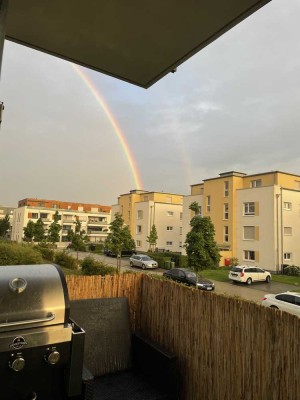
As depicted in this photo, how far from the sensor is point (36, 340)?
7.38 feet

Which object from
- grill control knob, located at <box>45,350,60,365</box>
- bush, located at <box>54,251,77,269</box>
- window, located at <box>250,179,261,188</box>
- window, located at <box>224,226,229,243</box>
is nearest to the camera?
grill control knob, located at <box>45,350,60,365</box>

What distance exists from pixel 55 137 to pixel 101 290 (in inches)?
556

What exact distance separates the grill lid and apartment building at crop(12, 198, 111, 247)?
65147 millimetres

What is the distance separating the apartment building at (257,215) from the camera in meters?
26.5

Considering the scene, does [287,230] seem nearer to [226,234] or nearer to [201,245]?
[226,234]

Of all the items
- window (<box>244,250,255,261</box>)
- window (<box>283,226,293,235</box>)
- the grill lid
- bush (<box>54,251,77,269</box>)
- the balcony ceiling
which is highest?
the balcony ceiling

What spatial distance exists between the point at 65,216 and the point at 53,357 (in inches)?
2836

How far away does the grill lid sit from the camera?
2.21 m

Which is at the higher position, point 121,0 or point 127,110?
point 127,110

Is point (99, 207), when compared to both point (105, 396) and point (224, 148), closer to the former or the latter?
point (224, 148)

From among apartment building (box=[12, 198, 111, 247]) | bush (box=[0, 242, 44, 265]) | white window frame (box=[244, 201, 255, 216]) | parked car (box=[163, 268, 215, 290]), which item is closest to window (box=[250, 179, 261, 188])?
white window frame (box=[244, 201, 255, 216])

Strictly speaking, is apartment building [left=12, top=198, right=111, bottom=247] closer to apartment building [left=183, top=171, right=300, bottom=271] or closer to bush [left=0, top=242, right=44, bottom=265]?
apartment building [left=183, top=171, right=300, bottom=271]

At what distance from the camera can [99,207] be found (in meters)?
81.2

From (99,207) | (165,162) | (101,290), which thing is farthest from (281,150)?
(99,207)
